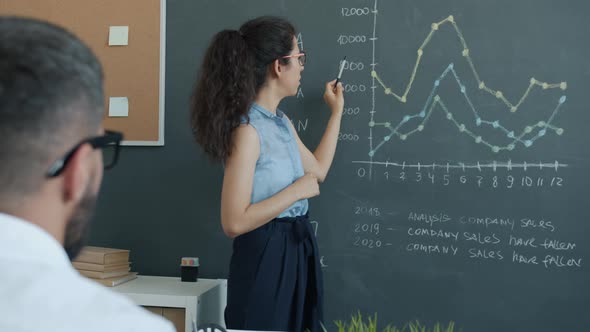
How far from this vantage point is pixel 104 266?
2.61 meters

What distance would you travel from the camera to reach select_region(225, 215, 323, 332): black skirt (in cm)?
211

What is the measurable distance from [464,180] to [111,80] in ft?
5.73

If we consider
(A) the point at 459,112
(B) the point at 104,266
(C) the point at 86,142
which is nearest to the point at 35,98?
(C) the point at 86,142

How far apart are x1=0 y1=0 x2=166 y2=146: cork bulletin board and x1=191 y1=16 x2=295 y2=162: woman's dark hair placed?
2.35 ft

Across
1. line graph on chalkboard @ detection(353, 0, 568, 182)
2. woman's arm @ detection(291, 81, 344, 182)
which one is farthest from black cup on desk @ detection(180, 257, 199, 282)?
line graph on chalkboard @ detection(353, 0, 568, 182)

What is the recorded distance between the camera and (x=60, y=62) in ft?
2.33

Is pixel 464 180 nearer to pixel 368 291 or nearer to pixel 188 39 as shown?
pixel 368 291

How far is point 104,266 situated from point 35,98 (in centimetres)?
206

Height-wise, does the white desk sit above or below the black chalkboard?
below

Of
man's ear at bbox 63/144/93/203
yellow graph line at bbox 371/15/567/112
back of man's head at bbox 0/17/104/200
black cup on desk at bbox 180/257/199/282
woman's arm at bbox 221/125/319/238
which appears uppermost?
yellow graph line at bbox 371/15/567/112

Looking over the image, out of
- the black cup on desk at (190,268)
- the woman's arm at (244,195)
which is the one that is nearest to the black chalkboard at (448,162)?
the black cup on desk at (190,268)

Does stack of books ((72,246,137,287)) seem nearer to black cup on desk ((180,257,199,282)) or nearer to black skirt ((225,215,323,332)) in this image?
black cup on desk ((180,257,199,282))

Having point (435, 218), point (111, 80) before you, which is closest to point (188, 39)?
point (111, 80)

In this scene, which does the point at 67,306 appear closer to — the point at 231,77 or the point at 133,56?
the point at 231,77
